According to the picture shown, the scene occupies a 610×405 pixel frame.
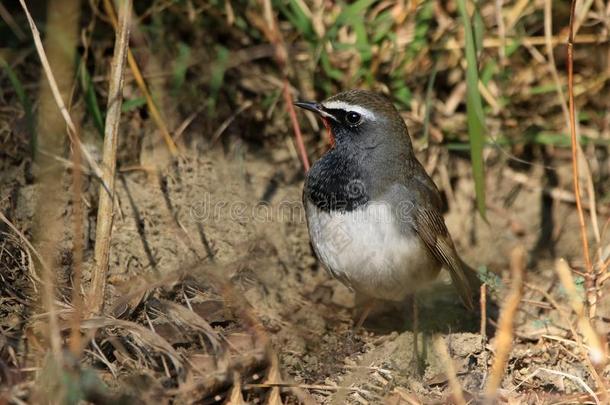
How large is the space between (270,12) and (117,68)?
2.22m

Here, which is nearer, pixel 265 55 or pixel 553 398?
pixel 553 398

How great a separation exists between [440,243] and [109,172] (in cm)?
229

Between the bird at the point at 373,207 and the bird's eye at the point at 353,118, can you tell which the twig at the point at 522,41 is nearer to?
the bird at the point at 373,207

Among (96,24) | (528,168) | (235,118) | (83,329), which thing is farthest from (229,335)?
(528,168)

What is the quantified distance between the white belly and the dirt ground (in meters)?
0.49

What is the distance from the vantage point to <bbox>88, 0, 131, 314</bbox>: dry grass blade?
4426mm

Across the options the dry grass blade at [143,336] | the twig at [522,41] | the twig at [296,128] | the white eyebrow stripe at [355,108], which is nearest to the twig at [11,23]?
the twig at [296,128]

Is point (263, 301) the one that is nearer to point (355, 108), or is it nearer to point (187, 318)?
point (187, 318)

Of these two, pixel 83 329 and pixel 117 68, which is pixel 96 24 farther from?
pixel 83 329

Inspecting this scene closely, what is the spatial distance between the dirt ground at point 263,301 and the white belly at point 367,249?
19.4 inches

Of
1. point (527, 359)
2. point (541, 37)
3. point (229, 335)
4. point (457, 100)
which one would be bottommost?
point (527, 359)

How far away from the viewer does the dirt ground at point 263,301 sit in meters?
4.29

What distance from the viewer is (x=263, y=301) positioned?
19.0ft

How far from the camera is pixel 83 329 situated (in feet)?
13.5
